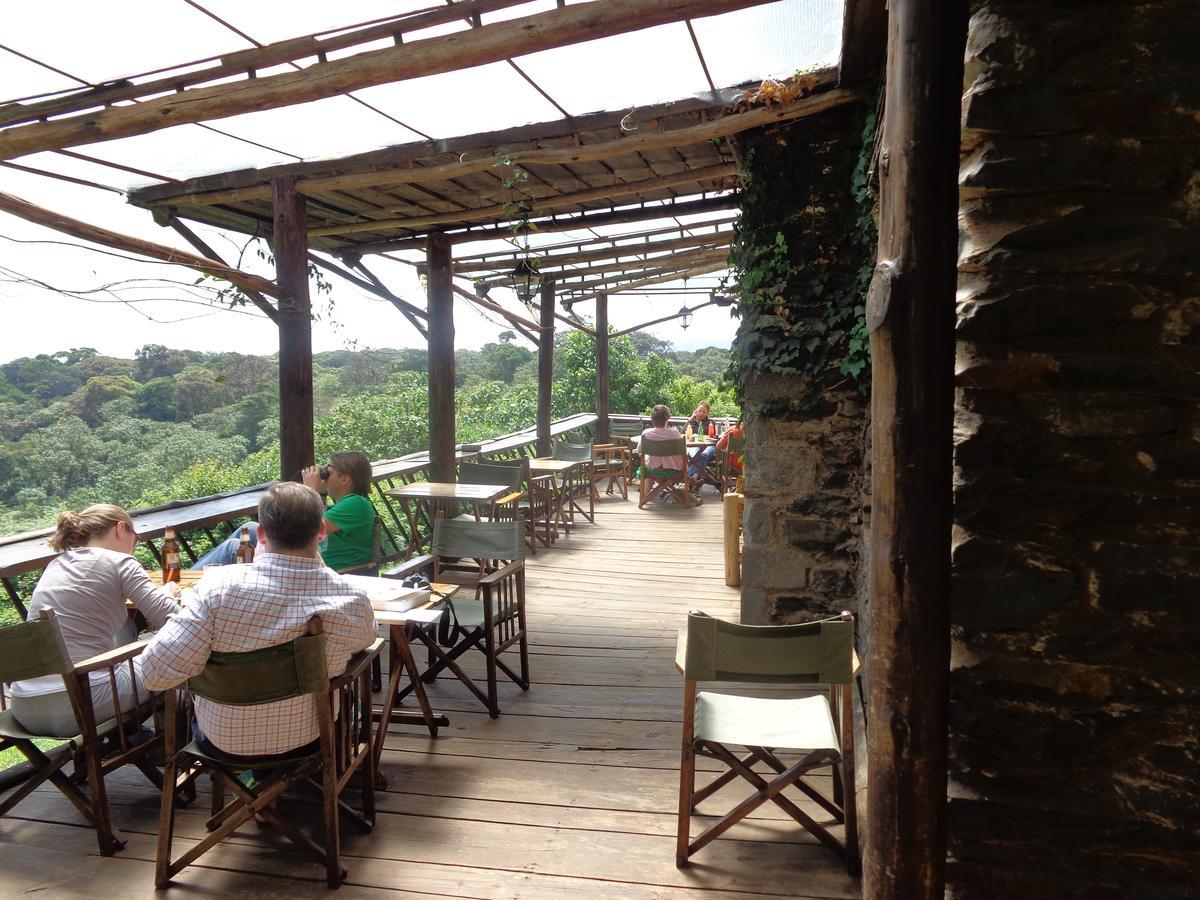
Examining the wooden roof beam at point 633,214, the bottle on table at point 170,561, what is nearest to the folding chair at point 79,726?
the bottle on table at point 170,561

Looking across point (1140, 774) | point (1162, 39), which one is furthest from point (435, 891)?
point (1162, 39)

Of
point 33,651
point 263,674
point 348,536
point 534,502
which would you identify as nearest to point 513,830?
point 263,674

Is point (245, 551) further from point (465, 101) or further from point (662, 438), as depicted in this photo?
point (662, 438)

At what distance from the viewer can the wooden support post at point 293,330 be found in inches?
168

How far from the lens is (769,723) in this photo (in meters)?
2.45

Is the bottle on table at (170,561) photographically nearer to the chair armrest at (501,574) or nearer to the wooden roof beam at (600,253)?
the chair armrest at (501,574)

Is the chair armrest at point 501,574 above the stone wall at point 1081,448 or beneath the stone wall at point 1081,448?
beneath

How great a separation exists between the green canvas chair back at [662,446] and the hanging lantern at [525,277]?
1.90m

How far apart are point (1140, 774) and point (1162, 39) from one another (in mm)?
1486

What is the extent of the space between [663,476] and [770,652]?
6199 mm

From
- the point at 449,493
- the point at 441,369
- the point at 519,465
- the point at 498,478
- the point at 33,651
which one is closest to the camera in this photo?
the point at 33,651

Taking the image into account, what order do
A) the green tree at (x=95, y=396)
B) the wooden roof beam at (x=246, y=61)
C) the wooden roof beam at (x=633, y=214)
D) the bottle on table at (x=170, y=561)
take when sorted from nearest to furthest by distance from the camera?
the wooden roof beam at (x=246, y=61), the bottle on table at (x=170, y=561), the wooden roof beam at (x=633, y=214), the green tree at (x=95, y=396)

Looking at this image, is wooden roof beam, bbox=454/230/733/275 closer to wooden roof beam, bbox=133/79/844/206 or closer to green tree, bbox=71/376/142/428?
wooden roof beam, bbox=133/79/844/206

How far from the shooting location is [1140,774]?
5.46ft
